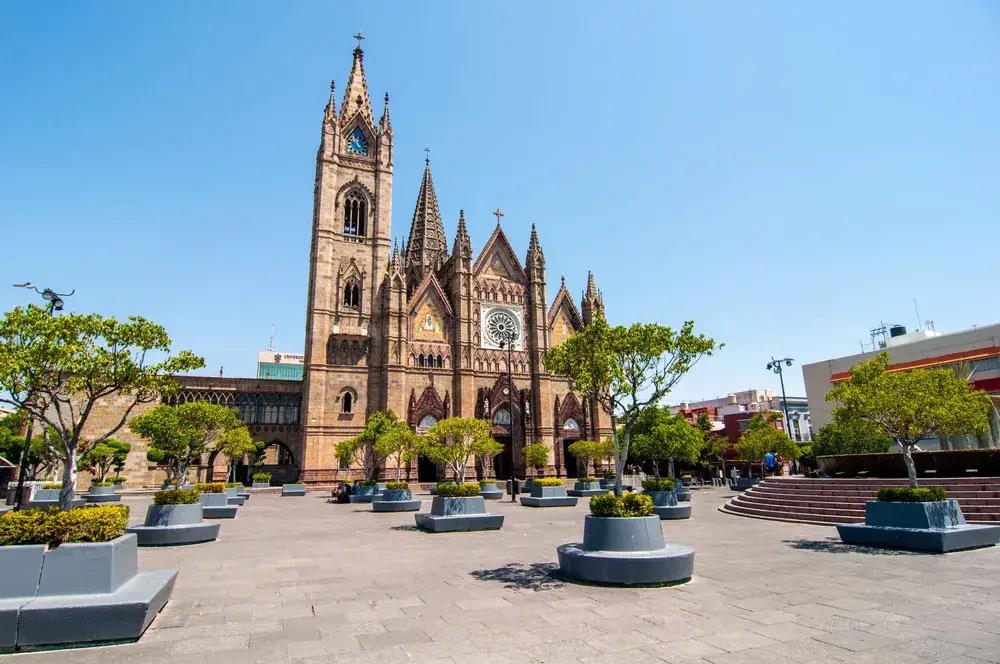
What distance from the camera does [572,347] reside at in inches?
508

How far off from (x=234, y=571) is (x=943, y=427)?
17.1m

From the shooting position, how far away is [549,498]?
2483 centimetres

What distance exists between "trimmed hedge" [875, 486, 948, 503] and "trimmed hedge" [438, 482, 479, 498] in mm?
10408

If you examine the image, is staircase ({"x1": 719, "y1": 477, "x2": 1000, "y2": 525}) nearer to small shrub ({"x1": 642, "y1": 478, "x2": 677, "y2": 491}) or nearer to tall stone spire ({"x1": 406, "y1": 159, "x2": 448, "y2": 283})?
small shrub ({"x1": 642, "y1": 478, "x2": 677, "y2": 491})

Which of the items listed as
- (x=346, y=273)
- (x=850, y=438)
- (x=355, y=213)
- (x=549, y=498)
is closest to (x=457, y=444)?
(x=549, y=498)

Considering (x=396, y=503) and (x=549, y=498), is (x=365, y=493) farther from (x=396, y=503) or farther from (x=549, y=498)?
(x=549, y=498)

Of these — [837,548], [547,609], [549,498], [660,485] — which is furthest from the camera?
[549,498]

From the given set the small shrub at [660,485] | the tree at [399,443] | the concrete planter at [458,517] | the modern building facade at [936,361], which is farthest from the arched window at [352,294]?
the modern building facade at [936,361]

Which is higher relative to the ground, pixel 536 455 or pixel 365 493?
pixel 536 455

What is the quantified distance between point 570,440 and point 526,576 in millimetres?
42145

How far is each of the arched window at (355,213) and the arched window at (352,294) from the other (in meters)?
4.70

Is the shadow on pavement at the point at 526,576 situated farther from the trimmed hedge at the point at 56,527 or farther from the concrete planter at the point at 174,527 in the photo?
the concrete planter at the point at 174,527

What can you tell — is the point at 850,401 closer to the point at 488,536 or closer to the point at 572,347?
the point at 572,347

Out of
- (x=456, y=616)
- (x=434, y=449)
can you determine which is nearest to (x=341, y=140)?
(x=434, y=449)
